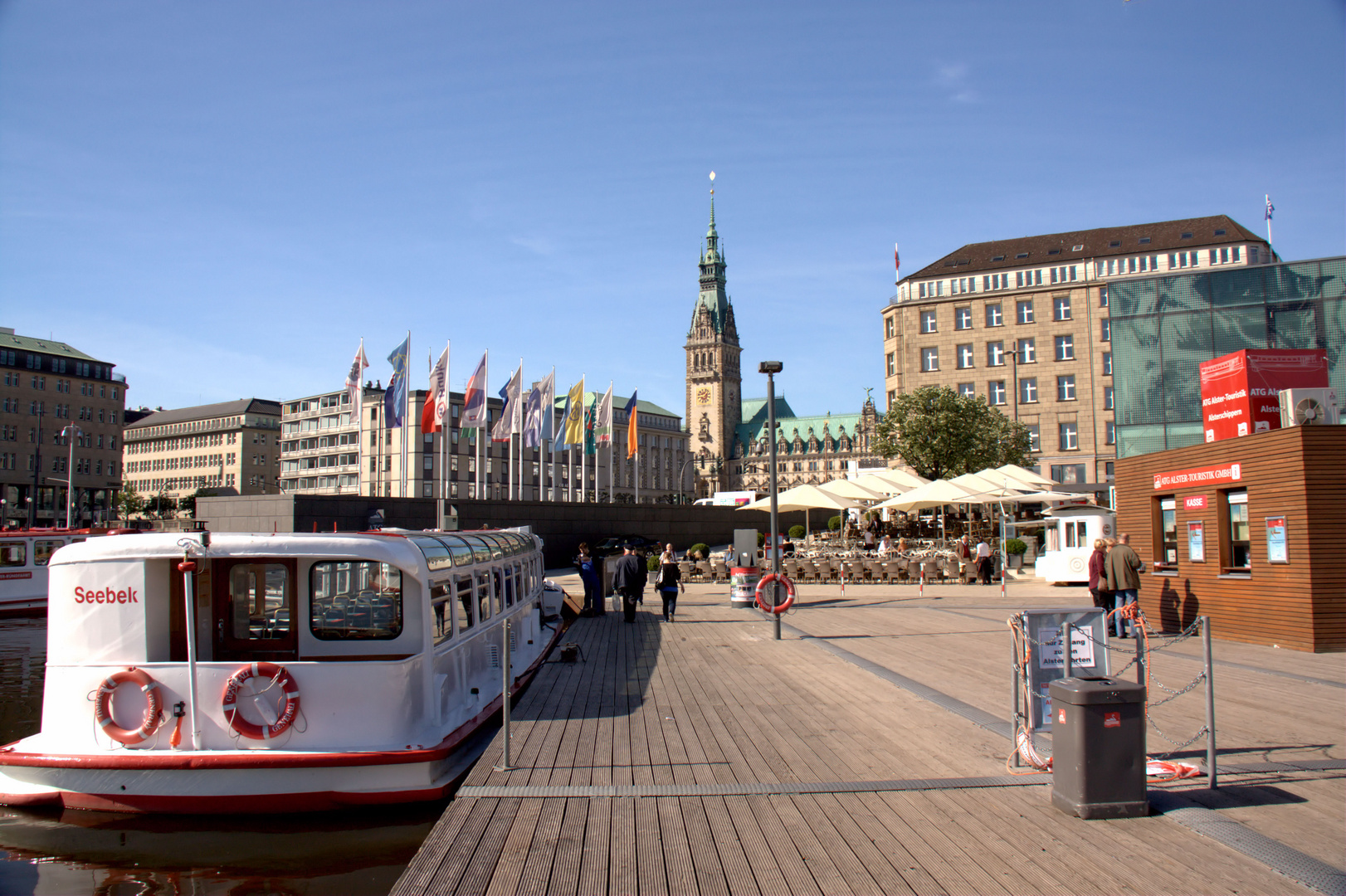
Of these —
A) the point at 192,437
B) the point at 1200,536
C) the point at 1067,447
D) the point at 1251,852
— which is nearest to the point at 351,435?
the point at 192,437

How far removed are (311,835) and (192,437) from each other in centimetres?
14371

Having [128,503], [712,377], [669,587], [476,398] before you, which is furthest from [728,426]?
[669,587]

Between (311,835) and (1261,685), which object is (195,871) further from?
(1261,685)

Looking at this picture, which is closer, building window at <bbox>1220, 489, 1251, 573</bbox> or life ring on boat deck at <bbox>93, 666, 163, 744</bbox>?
life ring on boat deck at <bbox>93, 666, 163, 744</bbox>

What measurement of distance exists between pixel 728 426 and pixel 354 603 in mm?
173036

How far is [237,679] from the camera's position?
8203 mm

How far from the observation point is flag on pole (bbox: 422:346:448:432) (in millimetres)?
39844

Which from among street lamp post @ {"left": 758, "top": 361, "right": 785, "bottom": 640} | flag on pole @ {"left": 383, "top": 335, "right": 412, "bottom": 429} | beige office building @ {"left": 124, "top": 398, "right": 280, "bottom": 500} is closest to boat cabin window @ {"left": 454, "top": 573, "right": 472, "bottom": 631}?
street lamp post @ {"left": 758, "top": 361, "right": 785, "bottom": 640}

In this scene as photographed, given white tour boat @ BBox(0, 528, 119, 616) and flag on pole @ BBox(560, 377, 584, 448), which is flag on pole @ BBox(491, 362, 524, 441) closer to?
flag on pole @ BBox(560, 377, 584, 448)

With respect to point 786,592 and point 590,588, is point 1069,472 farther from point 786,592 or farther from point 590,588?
point 786,592

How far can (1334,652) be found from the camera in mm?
12891

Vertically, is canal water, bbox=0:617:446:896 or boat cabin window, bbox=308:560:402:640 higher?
boat cabin window, bbox=308:560:402:640

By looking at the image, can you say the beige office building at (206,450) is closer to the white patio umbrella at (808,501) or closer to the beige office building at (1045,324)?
the beige office building at (1045,324)

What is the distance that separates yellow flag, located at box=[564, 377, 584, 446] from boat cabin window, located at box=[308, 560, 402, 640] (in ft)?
132
